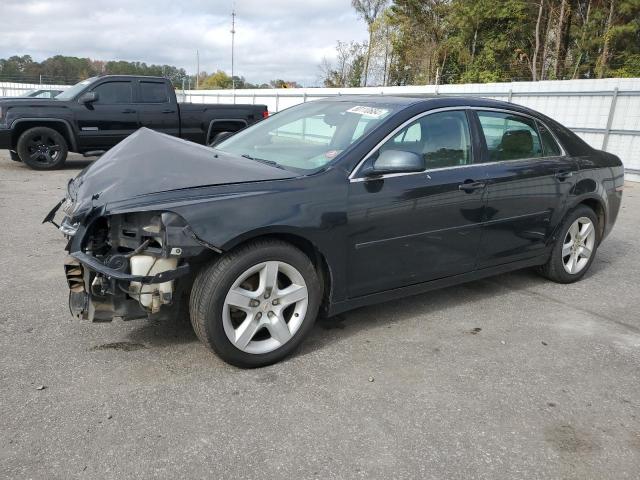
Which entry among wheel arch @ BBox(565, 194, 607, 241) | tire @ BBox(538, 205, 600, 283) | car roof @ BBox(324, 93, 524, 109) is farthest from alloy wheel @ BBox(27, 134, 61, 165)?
wheel arch @ BBox(565, 194, 607, 241)

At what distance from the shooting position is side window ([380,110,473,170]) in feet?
12.0

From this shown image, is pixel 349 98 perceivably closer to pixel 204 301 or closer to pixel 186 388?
pixel 204 301

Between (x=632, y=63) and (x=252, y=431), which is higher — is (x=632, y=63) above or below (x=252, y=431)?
above

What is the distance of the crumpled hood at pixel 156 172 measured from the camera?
9.77 feet

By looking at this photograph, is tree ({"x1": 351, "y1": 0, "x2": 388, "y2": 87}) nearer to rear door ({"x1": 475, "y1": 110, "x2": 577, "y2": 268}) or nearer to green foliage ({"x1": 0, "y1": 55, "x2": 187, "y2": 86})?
green foliage ({"x1": 0, "y1": 55, "x2": 187, "y2": 86})

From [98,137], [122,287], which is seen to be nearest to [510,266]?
[122,287]

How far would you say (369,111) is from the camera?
3.79 m

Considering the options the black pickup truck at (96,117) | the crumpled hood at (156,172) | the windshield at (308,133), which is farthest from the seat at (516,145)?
the black pickup truck at (96,117)

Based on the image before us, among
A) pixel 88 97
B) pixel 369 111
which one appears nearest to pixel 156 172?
pixel 369 111

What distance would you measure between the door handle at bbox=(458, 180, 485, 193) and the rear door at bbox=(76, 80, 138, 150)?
886 centimetres

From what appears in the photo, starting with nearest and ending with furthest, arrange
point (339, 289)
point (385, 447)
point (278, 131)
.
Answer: point (385, 447) → point (339, 289) → point (278, 131)

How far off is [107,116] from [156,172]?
8.77 meters

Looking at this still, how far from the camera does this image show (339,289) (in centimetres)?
339

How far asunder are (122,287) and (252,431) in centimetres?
104
